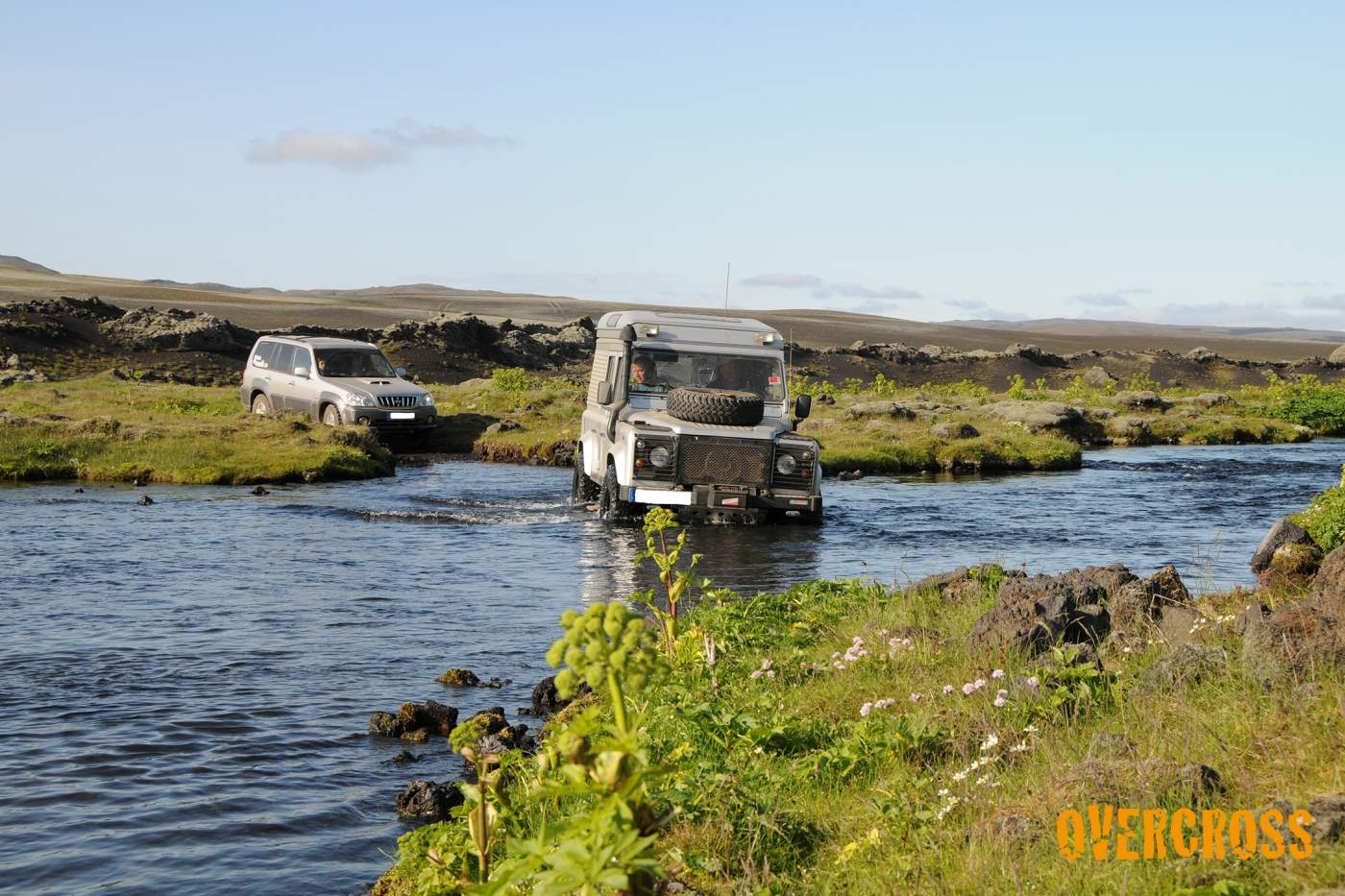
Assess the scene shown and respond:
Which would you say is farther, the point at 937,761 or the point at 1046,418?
the point at 1046,418

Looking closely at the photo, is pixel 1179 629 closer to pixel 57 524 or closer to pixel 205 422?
pixel 57 524

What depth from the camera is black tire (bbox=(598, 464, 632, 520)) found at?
62.8ft

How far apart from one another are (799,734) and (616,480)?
11.8 m

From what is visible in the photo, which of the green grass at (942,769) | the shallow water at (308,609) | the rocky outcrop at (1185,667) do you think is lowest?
the shallow water at (308,609)

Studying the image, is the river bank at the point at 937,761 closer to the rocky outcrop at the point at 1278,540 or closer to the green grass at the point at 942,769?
the green grass at the point at 942,769

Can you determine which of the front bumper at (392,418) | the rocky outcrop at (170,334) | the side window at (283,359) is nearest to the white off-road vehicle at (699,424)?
the front bumper at (392,418)

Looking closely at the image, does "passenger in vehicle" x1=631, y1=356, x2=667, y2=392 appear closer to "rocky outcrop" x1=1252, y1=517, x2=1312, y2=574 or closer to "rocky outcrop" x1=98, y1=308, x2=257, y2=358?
"rocky outcrop" x1=1252, y1=517, x2=1312, y2=574

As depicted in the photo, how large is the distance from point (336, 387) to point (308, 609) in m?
17.8

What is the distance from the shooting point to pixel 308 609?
1362 centimetres

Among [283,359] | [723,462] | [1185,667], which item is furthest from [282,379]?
[1185,667]

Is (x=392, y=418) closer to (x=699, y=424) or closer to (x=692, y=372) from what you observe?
(x=692, y=372)

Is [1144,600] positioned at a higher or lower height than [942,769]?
higher

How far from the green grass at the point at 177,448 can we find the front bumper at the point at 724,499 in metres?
10.5

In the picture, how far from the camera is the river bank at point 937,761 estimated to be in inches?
150
